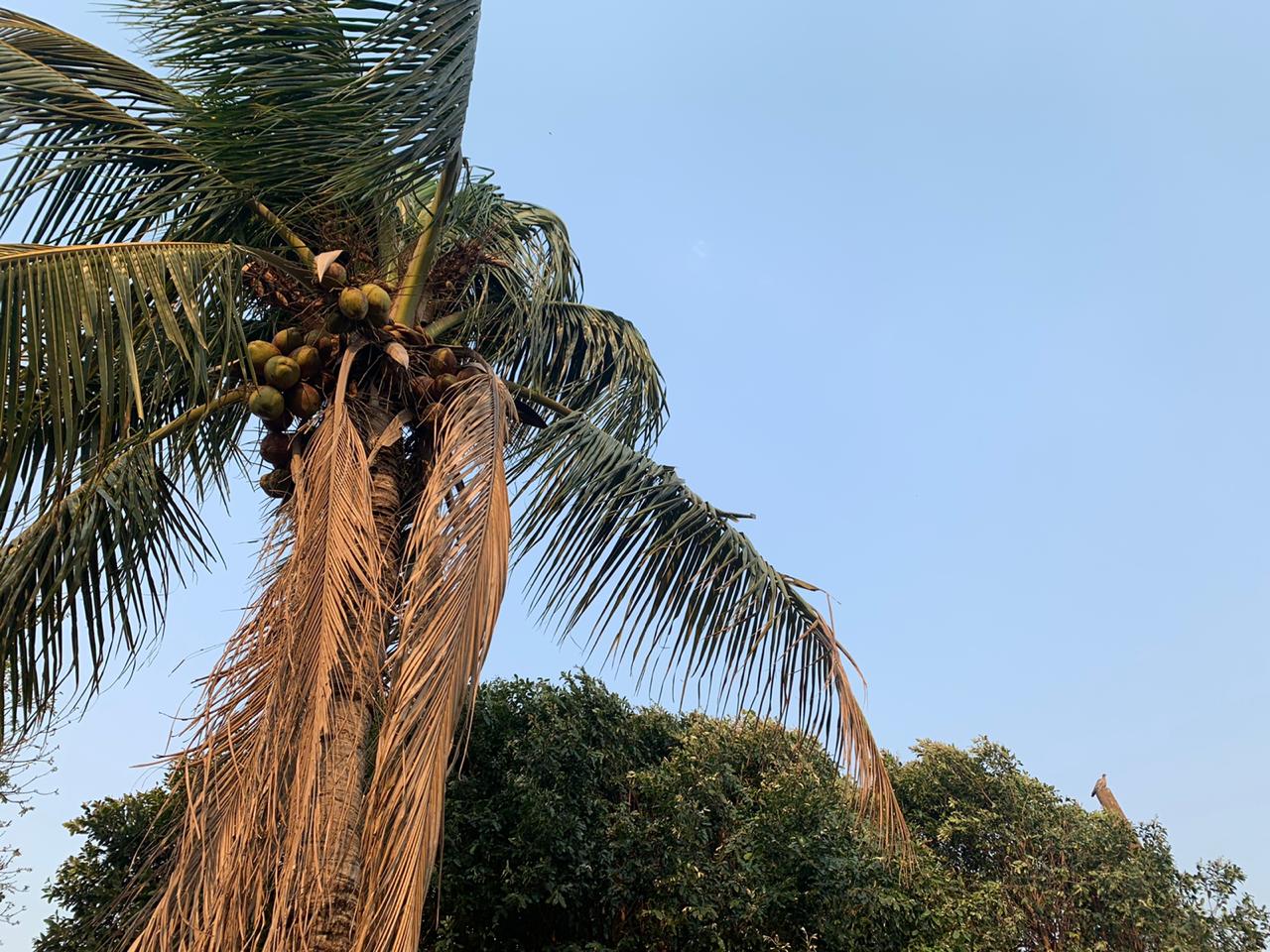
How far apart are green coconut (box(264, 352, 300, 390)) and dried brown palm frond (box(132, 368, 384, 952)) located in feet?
1.42

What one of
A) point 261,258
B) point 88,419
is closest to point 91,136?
point 261,258

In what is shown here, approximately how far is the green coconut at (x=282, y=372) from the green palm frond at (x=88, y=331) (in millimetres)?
157

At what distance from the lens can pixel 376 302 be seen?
16.4ft

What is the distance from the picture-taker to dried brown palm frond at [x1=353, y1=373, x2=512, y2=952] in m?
3.51

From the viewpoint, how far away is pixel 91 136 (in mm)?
5059

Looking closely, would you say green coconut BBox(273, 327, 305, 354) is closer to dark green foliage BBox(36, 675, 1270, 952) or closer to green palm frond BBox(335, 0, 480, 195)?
green palm frond BBox(335, 0, 480, 195)

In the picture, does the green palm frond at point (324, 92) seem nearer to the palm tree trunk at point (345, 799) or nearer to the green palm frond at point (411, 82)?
the green palm frond at point (411, 82)

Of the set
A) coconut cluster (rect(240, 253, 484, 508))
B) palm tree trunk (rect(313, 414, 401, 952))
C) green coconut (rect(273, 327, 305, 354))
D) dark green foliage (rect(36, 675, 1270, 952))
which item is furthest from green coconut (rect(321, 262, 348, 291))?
dark green foliage (rect(36, 675, 1270, 952))

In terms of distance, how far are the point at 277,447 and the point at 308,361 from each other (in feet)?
1.41

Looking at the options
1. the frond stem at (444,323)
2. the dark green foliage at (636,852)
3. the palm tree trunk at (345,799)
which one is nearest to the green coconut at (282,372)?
the frond stem at (444,323)

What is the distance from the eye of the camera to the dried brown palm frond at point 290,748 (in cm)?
366

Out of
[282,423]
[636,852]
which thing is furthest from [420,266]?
[636,852]

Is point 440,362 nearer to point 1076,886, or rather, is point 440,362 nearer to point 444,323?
point 444,323

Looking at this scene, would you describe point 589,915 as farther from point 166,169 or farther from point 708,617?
point 166,169
